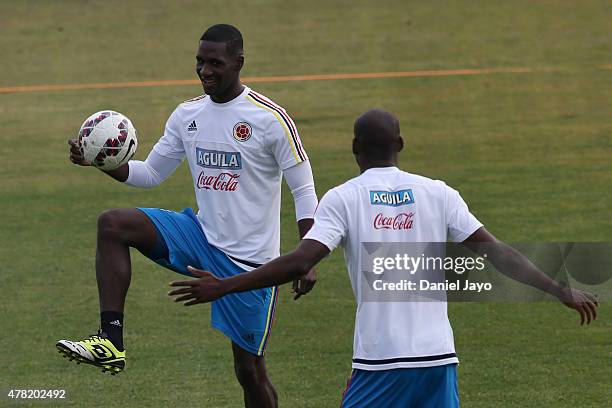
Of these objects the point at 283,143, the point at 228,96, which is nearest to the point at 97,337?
the point at 283,143

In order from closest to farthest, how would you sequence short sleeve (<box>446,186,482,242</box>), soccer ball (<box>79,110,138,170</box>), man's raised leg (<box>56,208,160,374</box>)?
short sleeve (<box>446,186,482,242</box>), man's raised leg (<box>56,208,160,374</box>), soccer ball (<box>79,110,138,170</box>)

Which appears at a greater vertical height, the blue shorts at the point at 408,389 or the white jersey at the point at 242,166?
the white jersey at the point at 242,166

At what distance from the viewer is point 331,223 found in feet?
21.8

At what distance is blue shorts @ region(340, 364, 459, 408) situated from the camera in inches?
263

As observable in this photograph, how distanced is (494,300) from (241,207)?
4013mm

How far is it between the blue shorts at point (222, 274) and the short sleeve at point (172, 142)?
0.58 metres

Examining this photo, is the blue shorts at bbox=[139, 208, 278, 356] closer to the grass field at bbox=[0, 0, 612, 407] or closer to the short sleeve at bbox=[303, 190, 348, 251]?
the grass field at bbox=[0, 0, 612, 407]

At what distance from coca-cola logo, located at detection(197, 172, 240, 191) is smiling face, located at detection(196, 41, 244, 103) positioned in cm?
56

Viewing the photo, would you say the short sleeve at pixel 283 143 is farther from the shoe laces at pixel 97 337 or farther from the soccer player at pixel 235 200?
the shoe laces at pixel 97 337

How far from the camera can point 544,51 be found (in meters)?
22.6

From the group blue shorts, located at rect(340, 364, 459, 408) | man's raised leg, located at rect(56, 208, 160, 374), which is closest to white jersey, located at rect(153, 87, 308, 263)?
man's raised leg, located at rect(56, 208, 160, 374)

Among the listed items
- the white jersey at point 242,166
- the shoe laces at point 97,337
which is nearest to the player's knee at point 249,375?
the white jersey at point 242,166

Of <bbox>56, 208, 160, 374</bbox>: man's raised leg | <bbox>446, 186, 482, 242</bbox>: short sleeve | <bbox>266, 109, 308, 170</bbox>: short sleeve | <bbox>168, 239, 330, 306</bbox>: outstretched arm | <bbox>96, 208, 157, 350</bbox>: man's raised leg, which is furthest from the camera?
<bbox>266, 109, 308, 170</bbox>: short sleeve

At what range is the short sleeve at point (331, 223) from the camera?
664cm
